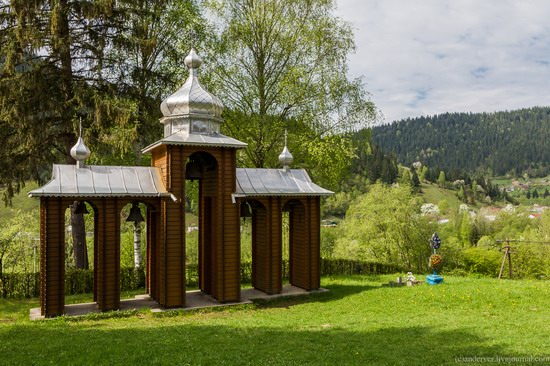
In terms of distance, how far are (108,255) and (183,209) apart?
2463 millimetres

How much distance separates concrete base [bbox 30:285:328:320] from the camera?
42.5 feet

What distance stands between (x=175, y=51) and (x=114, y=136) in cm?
541

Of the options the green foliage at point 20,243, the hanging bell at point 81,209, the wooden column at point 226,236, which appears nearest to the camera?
the wooden column at point 226,236

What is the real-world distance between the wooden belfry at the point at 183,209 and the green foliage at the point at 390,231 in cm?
1443

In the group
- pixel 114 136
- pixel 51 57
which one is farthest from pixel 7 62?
pixel 114 136

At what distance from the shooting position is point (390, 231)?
29766mm

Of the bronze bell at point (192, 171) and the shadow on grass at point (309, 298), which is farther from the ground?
the bronze bell at point (192, 171)

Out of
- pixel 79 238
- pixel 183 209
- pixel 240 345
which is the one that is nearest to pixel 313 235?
pixel 183 209

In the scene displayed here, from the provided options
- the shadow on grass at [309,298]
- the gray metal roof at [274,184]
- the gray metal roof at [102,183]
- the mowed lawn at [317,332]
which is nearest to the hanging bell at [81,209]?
the gray metal roof at [102,183]

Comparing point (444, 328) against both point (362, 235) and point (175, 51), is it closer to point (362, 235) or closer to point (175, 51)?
point (175, 51)

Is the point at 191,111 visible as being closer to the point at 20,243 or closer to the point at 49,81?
the point at 49,81

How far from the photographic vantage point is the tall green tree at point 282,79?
20672 mm

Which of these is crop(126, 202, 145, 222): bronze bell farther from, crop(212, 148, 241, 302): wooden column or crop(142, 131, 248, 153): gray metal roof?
crop(212, 148, 241, 302): wooden column

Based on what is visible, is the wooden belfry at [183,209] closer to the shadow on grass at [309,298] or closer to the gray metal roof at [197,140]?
the gray metal roof at [197,140]
